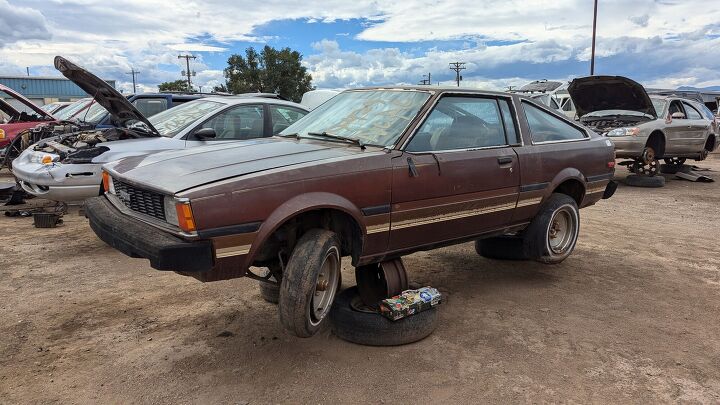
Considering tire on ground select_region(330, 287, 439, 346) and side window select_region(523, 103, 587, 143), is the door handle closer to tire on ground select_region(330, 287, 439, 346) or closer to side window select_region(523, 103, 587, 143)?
side window select_region(523, 103, 587, 143)

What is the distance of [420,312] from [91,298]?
8.98 ft

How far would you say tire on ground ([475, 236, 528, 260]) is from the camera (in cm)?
522

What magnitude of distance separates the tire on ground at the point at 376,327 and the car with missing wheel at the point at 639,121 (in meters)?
8.91

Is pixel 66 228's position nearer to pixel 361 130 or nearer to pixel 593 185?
pixel 361 130

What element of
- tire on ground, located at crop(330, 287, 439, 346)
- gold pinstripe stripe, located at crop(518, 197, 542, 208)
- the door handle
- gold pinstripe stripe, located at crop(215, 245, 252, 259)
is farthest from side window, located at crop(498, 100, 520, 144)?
gold pinstripe stripe, located at crop(215, 245, 252, 259)

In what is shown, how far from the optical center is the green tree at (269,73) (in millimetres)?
38406

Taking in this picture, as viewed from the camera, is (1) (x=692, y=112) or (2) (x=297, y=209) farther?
(1) (x=692, y=112)

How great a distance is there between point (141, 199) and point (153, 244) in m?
0.53

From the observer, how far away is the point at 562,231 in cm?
490

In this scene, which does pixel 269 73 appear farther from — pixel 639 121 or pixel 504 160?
pixel 504 160

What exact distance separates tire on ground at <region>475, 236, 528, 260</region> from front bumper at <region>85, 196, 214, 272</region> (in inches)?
131

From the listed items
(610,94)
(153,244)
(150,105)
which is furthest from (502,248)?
(610,94)

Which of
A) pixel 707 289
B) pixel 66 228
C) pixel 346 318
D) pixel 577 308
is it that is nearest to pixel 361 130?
pixel 346 318

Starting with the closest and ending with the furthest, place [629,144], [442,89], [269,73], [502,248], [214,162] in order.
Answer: [214,162] < [442,89] < [502,248] < [629,144] < [269,73]
